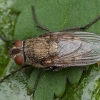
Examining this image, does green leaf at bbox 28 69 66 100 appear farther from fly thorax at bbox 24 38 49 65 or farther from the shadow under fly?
fly thorax at bbox 24 38 49 65

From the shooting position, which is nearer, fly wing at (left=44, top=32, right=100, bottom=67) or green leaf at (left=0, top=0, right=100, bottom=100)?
fly wing at (left=44, top=32, right=100, bottom=67)

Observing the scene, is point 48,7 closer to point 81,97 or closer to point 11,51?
point 11,51

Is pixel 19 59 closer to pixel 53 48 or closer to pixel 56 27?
pixel 53 48

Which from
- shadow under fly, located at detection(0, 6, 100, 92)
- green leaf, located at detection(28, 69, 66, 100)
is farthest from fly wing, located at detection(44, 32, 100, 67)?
green leaf, located at detection(28, 69, 66, 100)

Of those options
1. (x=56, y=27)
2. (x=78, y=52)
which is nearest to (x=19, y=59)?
(x=56, y=27)

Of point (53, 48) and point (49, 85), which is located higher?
point (53, 48)

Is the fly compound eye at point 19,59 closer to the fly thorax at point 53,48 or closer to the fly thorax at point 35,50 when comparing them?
the fly thorax at point 35,50

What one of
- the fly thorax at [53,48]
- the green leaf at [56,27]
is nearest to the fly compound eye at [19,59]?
the green leaf at [56,27]

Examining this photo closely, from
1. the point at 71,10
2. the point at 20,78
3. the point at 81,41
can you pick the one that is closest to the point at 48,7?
the point at 71,10
